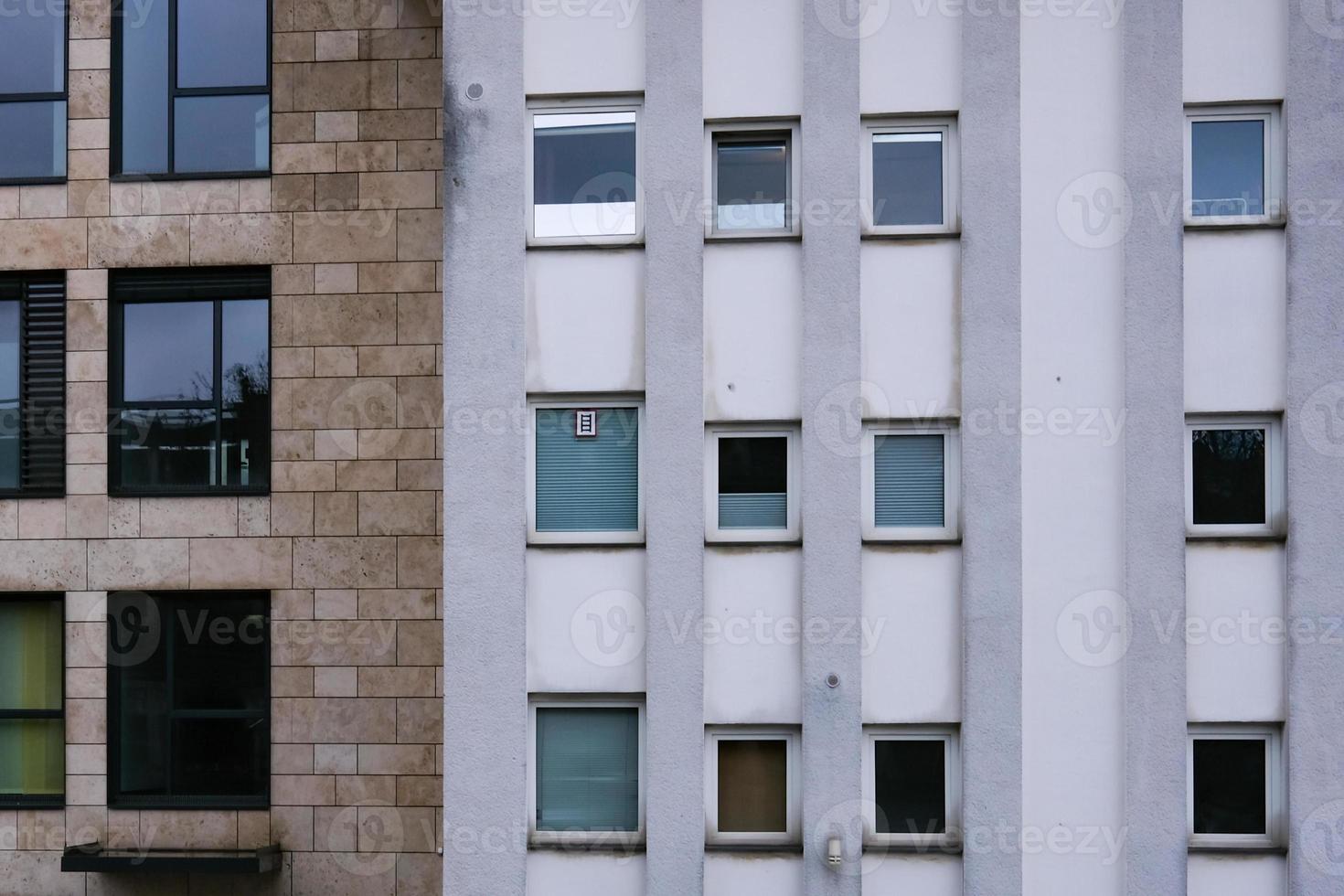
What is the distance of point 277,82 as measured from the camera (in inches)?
377

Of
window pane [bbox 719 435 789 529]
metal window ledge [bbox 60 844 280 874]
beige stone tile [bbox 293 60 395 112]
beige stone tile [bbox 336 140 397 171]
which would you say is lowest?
metal window ledge [bbox 60 844 280 874]

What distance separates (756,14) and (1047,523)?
5028 mm

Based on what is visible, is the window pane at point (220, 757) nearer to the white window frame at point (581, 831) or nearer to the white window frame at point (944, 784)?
the white window frame at point (581, 831)

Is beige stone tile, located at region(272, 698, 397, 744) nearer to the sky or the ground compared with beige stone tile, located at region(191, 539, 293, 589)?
nearer to the ground

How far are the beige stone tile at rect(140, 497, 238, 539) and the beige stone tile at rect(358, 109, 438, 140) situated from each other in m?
3.90

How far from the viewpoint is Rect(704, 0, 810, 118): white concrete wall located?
8.22m

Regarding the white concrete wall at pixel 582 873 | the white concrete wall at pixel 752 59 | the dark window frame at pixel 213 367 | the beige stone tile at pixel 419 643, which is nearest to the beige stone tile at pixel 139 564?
the dark window frame at pixel 213 367

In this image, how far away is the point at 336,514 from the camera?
9.34 m

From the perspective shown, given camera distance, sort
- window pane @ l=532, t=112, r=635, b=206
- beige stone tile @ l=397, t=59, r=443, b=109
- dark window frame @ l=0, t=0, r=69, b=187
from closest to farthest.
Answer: window pane @ l=532, t=112, r=635, b=206
beige stone tile @ l=397, t=59, r=443, b=109
dark window frame @ l=0, t=0, r=69, b=187

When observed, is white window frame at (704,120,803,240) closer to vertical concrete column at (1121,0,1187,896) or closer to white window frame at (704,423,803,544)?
white window frame at (704,423,803,544)

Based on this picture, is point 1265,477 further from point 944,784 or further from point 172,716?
point 172,716

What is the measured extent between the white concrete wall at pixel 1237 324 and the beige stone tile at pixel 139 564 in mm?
9453

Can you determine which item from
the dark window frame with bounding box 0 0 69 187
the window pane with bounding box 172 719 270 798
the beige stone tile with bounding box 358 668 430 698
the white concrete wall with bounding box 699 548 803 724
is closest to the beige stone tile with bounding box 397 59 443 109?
the dark window frame with bounding box 0 0 69 187

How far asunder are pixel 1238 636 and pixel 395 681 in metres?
7.57
